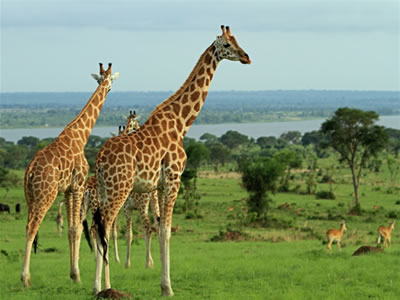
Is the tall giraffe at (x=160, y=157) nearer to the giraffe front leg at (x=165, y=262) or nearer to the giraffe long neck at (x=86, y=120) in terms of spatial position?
the giraffe front leg at (x=165, y=262)

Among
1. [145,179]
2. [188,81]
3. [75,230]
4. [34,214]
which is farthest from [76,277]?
[188,81]

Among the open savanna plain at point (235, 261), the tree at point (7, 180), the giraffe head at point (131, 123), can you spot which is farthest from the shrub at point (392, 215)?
the tree at point (7, 180)

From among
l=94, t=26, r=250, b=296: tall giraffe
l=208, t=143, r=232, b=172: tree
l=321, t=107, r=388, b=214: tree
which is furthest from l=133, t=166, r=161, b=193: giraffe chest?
l=208, t=143, r=232, b=172: tree

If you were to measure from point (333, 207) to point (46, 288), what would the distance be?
29.1 m

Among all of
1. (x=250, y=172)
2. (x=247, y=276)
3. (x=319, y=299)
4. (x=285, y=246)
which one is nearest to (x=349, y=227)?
(x=250, y=172)

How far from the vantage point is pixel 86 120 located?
1305cm

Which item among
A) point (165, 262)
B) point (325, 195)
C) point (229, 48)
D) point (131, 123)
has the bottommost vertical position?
point (325, 195)

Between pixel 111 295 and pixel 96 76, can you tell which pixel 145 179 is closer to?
pixel 111 295

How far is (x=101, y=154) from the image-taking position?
10.8 m

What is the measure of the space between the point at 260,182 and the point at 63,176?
76.3 ft

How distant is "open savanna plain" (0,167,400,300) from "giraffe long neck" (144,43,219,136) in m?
3.07

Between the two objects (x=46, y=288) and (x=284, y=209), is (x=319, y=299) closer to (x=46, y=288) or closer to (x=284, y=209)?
(x=46, y=288)

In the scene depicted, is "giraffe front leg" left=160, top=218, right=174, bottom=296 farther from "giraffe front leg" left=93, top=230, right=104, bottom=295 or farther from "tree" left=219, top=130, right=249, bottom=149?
"tree" left=219, top=130, right=249, bottom=149

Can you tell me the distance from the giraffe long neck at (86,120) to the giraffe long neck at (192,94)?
6.39ft
